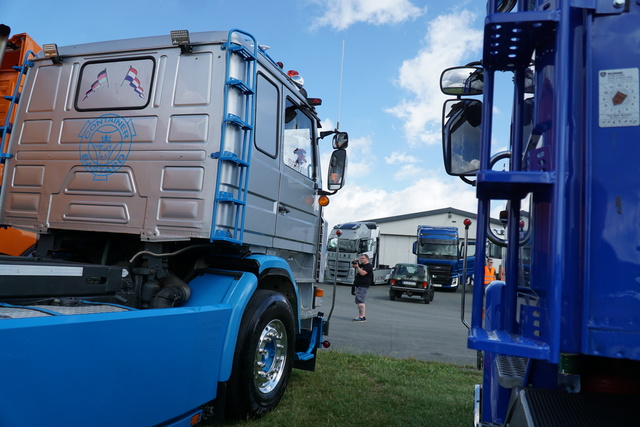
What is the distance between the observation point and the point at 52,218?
12.8 ft

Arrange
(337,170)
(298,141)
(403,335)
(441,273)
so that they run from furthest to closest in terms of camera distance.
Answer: (441,273), (403,335), (337,170), (298,141)

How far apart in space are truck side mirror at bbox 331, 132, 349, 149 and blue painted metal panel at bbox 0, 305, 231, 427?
2638 mm

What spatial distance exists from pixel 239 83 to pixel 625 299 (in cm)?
292

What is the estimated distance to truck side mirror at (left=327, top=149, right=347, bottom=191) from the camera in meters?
5.44

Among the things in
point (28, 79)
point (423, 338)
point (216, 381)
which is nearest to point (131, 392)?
point (216, 381)

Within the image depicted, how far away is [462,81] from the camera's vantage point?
259 cm

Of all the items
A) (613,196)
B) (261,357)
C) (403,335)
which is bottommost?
(403,335)

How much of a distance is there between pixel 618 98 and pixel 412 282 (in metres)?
19.9

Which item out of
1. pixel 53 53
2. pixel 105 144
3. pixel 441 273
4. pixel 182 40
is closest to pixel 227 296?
pixel 105 144

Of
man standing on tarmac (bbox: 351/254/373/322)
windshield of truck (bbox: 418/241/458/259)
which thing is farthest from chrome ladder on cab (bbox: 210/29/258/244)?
windshield of truck (bbox: 418/241/458/259)

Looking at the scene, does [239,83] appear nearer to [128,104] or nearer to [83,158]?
[128,104]

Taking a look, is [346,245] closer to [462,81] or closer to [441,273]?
[441,273]

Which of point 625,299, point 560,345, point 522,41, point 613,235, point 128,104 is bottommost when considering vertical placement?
point 560,345

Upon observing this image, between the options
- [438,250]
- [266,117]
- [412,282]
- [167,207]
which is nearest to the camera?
[167,207]
